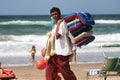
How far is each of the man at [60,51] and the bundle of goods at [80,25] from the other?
1.28 meters

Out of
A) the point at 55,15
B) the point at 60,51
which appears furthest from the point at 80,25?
the point at 60,51

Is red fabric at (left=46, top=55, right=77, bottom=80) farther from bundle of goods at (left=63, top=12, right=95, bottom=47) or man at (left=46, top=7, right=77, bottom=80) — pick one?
bundle of goods at (left=63, top=12, right=95, bottom=47)

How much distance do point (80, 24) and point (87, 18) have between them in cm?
19

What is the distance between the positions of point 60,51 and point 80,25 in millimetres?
1558

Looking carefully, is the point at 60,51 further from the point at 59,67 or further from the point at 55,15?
the point at 55,15

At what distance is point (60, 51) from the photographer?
21.9 feet

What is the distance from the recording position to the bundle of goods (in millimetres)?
8058

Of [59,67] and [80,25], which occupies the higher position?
[80,25]

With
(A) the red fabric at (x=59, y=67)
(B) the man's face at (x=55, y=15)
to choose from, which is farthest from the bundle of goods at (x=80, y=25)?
(A) the red fabric at (x=59, y=67)

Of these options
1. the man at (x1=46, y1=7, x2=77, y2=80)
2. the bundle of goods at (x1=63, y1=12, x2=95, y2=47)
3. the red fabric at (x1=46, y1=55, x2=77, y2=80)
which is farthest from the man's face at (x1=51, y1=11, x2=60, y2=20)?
the bundle of goods at (x1=63, y1=12, x2=95, y2=47)

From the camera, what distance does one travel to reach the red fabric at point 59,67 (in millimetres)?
6719

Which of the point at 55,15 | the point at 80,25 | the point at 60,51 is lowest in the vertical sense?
the point at 60,51

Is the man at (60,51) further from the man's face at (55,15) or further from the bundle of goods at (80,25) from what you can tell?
the bundle of goods at (80,25)

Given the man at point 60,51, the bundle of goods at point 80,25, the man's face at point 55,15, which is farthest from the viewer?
the bundle of goods at point 80,25
